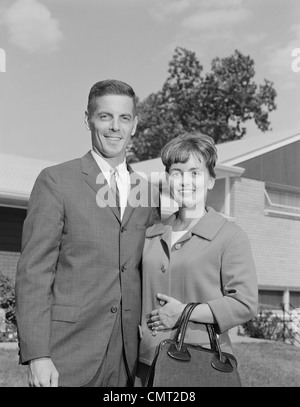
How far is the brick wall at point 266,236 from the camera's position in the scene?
18531mm

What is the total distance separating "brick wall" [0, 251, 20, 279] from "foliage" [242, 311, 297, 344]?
206 inches

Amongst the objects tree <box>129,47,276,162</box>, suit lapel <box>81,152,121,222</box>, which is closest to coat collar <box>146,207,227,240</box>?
A: suit lapel <box>81,152,121,222</box>

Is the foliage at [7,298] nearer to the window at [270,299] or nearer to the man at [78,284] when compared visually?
the window at [270,299]

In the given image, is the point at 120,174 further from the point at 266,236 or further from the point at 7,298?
the point at 266,236

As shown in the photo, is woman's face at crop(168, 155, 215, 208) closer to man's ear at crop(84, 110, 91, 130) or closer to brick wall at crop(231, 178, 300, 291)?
man's ear at crop(84, 110, 91, 130)

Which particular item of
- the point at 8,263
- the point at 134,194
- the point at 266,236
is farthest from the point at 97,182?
the point at 266,236

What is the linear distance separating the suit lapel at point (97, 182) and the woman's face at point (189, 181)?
344mm

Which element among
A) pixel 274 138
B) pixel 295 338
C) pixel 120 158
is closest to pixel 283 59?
pixel 274 138

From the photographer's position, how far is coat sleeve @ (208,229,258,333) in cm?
300

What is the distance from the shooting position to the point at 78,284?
10.8 feet

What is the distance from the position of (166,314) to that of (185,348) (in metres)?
0.20

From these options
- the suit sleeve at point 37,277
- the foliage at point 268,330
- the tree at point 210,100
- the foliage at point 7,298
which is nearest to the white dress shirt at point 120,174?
the suit sleeve at point 37,277

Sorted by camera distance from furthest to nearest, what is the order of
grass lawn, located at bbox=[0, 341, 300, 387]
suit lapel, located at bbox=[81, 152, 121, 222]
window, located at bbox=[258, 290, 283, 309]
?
1. window, located at bbox=[258, 290, 283, 309]
2. grass lawn, located at bbox=[0, 341, 300, 387]
3. suit lapel, located at bbox=[81, 152, 121, 222]
